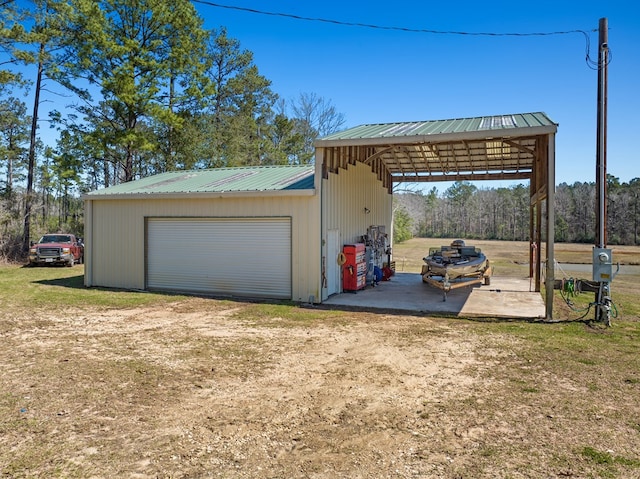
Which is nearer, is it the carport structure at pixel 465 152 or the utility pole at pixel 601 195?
the utility pole at pixel 601 195

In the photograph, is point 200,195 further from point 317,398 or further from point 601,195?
point 601,195

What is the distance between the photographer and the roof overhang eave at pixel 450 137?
852cm

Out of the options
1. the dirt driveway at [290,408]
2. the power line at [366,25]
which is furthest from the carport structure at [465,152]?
the dirt driveway at [290,408]

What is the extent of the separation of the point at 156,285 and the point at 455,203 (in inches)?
2198

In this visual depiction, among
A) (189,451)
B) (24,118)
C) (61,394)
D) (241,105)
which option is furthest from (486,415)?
(24,118)

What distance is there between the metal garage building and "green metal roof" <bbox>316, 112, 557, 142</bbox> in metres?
0.03

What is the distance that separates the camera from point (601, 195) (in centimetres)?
807

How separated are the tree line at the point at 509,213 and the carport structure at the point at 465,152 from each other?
83.6 ft

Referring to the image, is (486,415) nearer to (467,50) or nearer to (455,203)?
(467,50)

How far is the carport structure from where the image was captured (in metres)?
8.61

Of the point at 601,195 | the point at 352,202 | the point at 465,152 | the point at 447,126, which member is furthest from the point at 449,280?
the point at 465,152

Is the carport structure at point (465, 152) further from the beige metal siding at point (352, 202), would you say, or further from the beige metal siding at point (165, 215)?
the beige metal siding at point (165, 215)

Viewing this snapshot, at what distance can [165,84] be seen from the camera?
24734 millimetres

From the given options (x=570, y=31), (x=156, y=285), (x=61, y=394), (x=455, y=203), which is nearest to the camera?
(x=61, y=394)
